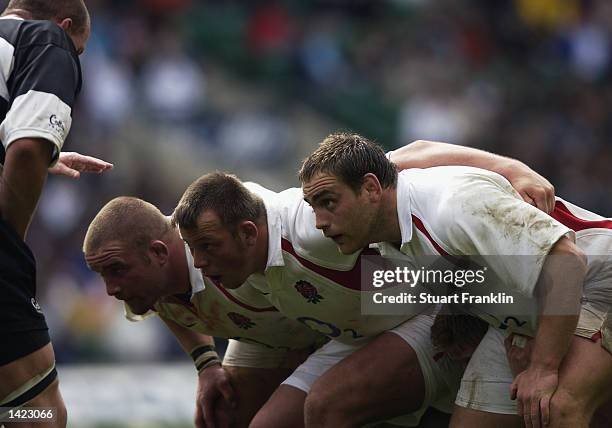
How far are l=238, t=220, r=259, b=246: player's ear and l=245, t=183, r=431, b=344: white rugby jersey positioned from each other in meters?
0.07

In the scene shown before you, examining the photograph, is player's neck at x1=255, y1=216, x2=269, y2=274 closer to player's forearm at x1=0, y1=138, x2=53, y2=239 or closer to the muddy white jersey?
the muddy white jersey

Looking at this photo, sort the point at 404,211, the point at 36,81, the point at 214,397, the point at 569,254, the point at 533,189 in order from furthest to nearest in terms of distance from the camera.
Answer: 1. the point at 214,397
2. the point at 533,189
3. the point at 404,211
4. the point at 36,81
5. the point at 569,254

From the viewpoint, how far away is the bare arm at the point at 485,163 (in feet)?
15.4

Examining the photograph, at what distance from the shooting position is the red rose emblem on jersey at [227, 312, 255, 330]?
17.6ft

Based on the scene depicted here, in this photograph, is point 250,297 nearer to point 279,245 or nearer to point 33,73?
point 279,245

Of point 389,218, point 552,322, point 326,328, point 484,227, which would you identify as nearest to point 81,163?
point 326,328

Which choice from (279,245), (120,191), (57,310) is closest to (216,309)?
(279,245)

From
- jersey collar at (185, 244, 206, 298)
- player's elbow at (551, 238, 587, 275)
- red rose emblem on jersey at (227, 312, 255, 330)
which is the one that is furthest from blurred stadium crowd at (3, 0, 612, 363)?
player's elbow at (551, 238, 587, 275)

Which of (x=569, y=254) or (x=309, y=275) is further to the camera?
(x=309, y=275)

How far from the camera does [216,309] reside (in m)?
5.37

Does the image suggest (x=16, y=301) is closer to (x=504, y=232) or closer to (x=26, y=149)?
(x=26, y=149)

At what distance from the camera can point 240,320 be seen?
17.7ft

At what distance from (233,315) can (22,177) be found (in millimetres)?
1443

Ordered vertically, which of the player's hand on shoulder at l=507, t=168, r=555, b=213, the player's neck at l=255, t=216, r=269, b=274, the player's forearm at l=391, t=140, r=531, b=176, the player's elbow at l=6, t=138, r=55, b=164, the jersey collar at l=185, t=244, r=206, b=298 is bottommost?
the jersey collar at l=185, t=244, r=206, b=298
